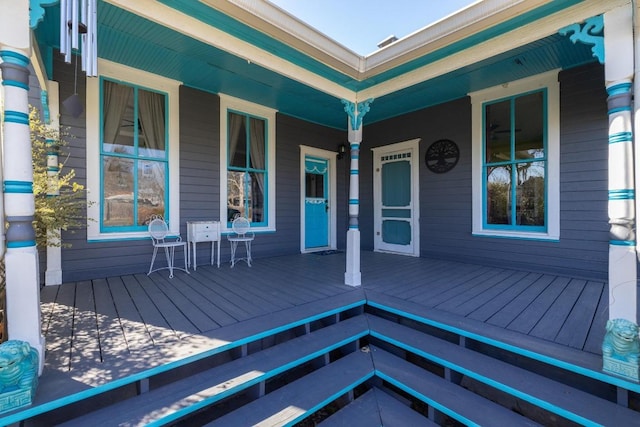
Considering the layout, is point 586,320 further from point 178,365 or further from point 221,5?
point 221,5

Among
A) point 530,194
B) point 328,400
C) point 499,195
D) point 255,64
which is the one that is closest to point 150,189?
point 255,64

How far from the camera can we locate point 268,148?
5.38m

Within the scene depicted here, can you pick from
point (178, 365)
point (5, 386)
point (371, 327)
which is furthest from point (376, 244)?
point (5, 386)

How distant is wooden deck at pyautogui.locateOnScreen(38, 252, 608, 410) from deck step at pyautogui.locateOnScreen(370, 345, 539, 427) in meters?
0.56

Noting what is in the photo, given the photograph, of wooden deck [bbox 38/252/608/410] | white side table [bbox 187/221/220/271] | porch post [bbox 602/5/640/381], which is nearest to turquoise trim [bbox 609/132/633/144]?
porch post [bbox 602/5/640/381]

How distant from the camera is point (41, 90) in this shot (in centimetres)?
334

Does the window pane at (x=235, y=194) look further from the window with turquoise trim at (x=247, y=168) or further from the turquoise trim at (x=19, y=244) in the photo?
the turquoise trim at (x=19, y=244)

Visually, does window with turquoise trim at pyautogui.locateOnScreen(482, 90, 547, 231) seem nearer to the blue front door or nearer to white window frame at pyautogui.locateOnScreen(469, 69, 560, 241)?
white window frame at pyautogui.locateOnScreen(469, 69, 560, 241)

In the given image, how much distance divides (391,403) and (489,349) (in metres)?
0.83

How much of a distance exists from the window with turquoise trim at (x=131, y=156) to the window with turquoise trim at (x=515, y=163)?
5.04 m

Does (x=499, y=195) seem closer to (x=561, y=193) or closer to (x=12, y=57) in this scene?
(x=561, y=193)

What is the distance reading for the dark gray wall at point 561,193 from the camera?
144 inches

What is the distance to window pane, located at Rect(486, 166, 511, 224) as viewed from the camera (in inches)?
176

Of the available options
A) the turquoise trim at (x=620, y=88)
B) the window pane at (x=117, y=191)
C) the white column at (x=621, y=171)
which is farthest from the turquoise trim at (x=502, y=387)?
the window pane at (x=117, y=191)
